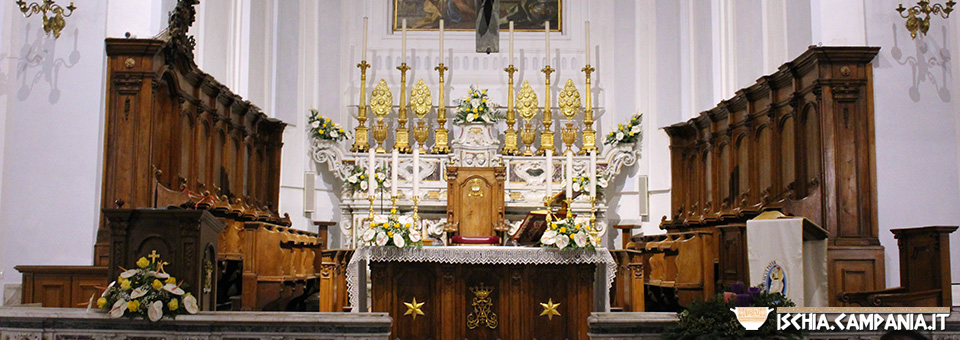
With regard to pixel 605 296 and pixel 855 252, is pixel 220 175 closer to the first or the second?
pixel 605 296

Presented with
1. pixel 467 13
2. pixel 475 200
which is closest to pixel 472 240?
pixel 475 200

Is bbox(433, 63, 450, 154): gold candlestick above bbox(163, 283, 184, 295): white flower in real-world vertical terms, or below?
above

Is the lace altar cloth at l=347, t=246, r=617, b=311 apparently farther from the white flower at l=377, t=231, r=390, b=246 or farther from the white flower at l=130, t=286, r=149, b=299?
the white flower at l=130, t=286, r=149, b=299

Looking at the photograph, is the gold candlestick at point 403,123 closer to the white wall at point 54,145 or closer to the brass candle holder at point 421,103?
the brass candle holder at point 421,103

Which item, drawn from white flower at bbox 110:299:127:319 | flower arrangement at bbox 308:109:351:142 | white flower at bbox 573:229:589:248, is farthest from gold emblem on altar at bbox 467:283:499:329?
flower arrangement at bbox 308:109:351:142

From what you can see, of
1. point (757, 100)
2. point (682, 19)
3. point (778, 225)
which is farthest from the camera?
point (682, 19)

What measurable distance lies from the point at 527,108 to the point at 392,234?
6374mm

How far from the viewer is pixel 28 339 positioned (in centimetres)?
482

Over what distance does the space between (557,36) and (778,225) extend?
8597 millimetres

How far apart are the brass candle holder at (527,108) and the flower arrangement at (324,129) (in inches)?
106

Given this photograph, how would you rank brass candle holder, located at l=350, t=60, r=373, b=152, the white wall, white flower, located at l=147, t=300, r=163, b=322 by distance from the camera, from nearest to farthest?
white flower, located at l=147, t=300, r=163, b=322 < the white wall < brass candle holder, located at l=350, t=60, r=373, b=152

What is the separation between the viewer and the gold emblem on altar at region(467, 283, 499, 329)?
7555 mm

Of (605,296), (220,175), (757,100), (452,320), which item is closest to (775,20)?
(757,100)

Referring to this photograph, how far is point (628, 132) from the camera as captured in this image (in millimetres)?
13320
